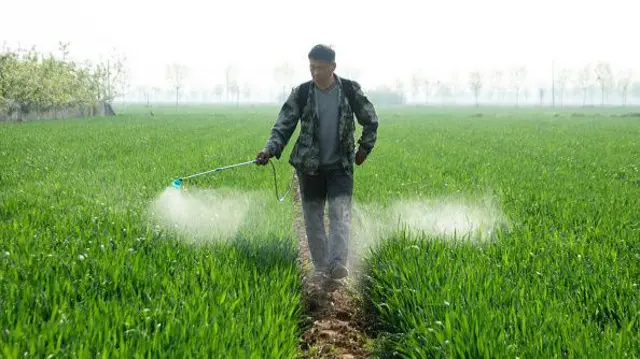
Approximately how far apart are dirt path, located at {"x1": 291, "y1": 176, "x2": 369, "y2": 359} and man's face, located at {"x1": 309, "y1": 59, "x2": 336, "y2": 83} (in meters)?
2.08

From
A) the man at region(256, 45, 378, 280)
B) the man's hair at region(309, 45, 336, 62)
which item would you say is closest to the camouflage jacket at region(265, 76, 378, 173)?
the man at region(256, 45, 378, 280)

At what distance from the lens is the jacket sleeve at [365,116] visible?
5961 millimetres

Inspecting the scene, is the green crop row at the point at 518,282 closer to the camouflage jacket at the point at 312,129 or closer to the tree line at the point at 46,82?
the camouflage jacket at the point at 312,129

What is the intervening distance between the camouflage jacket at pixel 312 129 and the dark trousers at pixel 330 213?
0.62 ft

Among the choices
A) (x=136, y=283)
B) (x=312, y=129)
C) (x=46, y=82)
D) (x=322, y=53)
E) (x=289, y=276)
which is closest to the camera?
(x=136, y=283)

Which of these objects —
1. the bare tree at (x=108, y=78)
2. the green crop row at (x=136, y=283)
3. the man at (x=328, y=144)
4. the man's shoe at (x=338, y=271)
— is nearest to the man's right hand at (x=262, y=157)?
the man at (x=328, y=144)

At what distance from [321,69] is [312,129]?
0.61 metres

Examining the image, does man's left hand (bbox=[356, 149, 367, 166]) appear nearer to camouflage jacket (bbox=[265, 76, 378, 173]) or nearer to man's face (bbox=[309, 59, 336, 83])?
camouflage jacket (bbox=[265, 76, 378, 173])

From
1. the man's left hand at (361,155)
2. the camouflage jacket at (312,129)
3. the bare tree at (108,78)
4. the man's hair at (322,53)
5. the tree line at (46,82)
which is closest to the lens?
the man's hair at (322,53)

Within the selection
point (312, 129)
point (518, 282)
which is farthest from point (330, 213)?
point (518, 282)

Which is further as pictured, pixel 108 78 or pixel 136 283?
pixel 108 78

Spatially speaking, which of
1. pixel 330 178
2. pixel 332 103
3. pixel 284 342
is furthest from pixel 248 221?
pixel 284 342

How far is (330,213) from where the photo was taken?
19.9 feet

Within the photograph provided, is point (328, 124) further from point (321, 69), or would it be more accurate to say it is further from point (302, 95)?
point (321, 69)
